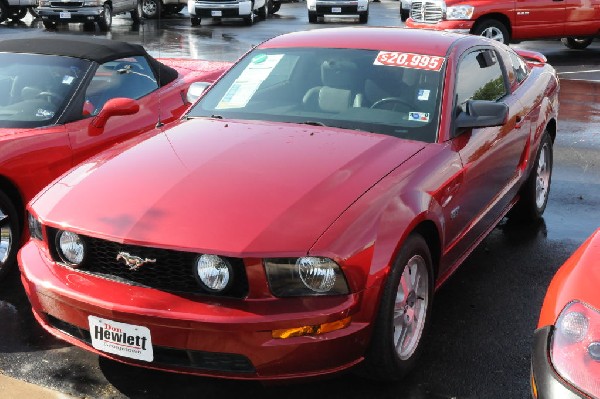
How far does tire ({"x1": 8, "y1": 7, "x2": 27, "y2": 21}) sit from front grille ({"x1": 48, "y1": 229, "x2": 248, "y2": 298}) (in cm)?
2250

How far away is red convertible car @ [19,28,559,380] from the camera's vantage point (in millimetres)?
3439

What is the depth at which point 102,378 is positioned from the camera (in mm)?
4043

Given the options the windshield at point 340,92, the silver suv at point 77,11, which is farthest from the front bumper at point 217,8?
the windshield at point 340,92

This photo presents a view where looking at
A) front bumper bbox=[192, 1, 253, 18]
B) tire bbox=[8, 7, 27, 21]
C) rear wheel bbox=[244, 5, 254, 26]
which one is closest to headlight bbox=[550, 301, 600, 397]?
front bumper bbox=[192, 1, 253, 18]

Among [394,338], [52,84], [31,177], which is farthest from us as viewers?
[52,84]

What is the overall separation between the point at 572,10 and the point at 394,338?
13.3 metres

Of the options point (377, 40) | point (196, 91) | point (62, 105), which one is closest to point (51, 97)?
point (62, 105)

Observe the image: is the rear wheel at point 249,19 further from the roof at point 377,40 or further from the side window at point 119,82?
the roof at point 377,40

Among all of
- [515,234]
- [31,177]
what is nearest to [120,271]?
[31,177]

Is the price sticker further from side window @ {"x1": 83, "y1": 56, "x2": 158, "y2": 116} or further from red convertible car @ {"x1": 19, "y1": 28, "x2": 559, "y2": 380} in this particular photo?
side window @ {"x1": 83, "y1": 56, "x2": 158, "y2": 116}

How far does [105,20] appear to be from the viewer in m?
21.8

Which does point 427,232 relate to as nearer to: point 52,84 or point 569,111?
point 52,84

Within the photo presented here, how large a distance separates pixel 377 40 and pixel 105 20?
17822 millimetres

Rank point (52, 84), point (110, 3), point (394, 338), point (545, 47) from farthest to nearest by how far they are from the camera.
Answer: point (110, 3) → point (545, 47) → point (52, 84) → point (394, 338)
